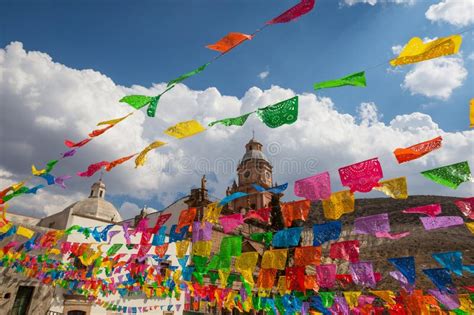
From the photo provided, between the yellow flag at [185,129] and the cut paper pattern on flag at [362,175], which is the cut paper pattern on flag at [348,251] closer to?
the cut paper pattern on flag at [362,175]

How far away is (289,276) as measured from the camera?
10.3 metres

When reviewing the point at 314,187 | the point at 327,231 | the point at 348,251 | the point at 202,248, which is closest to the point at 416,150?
the point at 314,187

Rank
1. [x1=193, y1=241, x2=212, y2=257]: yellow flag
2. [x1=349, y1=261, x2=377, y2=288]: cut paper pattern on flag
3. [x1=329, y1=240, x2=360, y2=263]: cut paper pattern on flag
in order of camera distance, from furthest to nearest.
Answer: [x1=193, y1=241, x2=212, y2=257]: yellow flag, [x1=349, y1=261, x2=377, y2=288]: cut paper pattern on flag, [x1=329, y1=240, x2=360, y2=263]: cut paper pattern on flag

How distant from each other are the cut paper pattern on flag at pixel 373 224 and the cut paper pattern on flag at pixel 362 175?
0.88m

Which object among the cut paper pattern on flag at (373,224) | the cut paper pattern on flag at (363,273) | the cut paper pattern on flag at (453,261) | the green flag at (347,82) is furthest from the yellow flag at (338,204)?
the green flag at (347,82)

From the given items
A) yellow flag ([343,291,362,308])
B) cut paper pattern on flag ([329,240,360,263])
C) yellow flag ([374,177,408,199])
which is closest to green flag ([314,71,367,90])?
yellow flag ([374,177,408,199])

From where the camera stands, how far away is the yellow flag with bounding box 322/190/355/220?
7.63m

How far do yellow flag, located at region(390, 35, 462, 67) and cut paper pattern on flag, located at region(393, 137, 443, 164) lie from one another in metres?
2.53

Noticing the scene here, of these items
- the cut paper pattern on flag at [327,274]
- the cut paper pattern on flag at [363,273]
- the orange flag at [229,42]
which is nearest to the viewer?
the orange flag at [229,42]

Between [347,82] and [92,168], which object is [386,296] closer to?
[347,82]

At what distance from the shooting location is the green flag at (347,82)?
5.14 meters

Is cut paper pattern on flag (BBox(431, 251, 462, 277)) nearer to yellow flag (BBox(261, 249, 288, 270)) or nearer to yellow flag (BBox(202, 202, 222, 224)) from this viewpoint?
yellow flag (BBox(261, 249, 288, 270))

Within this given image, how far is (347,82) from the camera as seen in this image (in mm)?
5219

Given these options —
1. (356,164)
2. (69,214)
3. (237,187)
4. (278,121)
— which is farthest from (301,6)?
(237,187)
